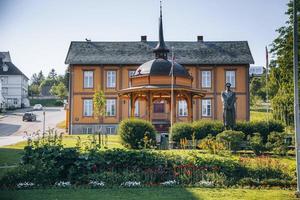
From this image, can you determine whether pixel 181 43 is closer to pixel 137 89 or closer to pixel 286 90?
pixel 286 90

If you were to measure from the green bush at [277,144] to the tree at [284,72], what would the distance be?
19.5 meters

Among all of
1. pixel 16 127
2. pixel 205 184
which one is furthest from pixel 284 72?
pixel 205 184

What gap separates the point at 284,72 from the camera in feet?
140

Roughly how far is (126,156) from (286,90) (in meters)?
33.9

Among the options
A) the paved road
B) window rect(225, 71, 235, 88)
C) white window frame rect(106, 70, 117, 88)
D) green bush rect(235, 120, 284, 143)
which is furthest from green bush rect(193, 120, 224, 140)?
white window frame rect(106, 70, 117, 88)

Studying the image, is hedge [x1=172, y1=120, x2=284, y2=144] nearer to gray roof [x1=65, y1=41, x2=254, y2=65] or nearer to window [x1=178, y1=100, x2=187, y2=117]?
window [x1=178, y1=100, x2=187, y2=117]

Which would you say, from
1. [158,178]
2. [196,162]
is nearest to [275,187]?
[196,162]

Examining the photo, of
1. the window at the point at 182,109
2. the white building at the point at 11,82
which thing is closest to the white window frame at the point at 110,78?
the window at the point at 182,109

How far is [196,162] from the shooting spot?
1343 cm

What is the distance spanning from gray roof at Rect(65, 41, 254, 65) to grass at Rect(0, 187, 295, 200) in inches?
1332

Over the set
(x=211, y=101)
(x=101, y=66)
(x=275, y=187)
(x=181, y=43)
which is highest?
(x=181, y=43)

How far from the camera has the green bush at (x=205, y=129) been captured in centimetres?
2311

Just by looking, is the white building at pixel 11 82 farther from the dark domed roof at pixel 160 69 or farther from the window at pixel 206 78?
the dark domed roof at pixel 160 69

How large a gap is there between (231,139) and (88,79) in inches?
1073
